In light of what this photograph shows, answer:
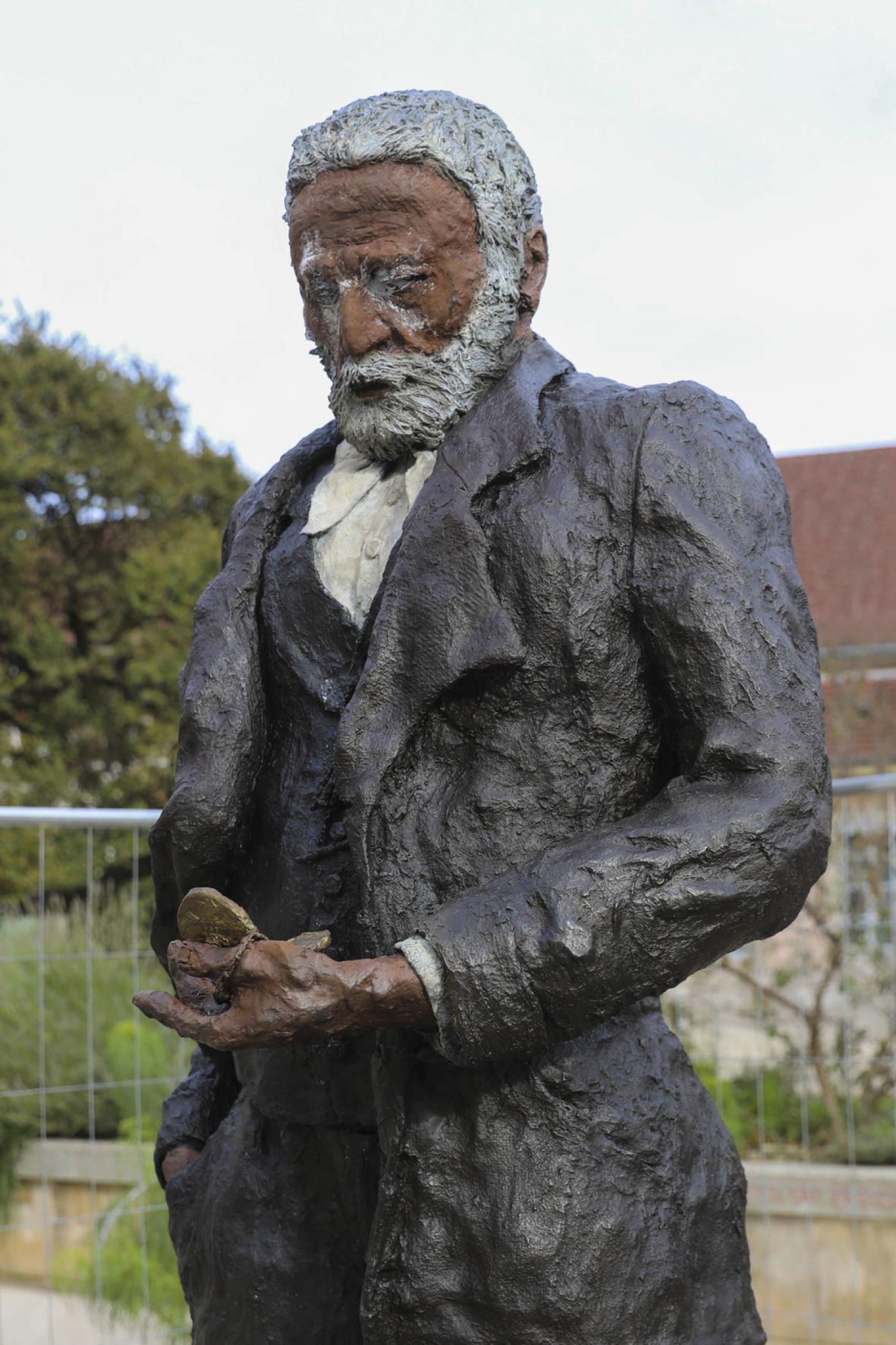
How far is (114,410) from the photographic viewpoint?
12.9 meters

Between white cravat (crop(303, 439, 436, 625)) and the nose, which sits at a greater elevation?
the nose

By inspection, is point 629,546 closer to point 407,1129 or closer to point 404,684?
point 404,684

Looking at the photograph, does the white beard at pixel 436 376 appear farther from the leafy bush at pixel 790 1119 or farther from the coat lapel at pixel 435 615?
the leafy bush at pixel 790 1119

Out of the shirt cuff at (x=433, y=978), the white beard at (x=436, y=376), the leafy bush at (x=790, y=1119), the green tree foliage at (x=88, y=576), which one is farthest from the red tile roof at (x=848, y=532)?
the shirt cuff at (x=433, y=978)

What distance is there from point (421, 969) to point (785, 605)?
603 millimetres

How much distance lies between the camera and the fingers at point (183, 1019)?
1696 millimetres

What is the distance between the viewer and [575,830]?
190 cm

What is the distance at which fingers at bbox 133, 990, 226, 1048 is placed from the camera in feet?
5.57

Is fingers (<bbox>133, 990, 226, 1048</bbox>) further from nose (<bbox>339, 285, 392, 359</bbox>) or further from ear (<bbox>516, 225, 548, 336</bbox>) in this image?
ear (<bbox>516, 225, 548, 336</bbox>)

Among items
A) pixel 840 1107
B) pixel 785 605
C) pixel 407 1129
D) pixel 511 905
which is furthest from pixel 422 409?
pixel 840 1107

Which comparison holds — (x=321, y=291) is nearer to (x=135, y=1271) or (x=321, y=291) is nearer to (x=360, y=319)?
(x=360, y=319)

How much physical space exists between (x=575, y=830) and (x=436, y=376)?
23.5 inches

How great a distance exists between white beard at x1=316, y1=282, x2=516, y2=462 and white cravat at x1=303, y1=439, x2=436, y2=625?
53 millimetres

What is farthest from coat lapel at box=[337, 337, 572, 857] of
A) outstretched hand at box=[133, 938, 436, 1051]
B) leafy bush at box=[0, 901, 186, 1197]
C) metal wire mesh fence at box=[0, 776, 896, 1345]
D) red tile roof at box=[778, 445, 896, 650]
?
red tile roof at box=[778, 445, 896, 650]
